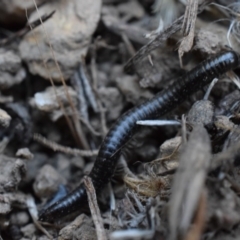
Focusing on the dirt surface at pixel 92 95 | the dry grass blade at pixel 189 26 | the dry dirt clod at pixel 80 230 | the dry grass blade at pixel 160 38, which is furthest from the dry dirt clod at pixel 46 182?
the dry grass blade at pixel 189 26

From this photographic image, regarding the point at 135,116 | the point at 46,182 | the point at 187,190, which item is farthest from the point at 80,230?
the point at 187,190

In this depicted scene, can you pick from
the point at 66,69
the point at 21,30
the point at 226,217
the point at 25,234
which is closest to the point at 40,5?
the point at 21,30

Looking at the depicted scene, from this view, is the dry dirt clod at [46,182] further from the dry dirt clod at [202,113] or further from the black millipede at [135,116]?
the dry dirt clod at [202,113]

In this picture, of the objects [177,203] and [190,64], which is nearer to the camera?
[177,203]

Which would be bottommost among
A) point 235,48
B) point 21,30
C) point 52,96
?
point 235,48

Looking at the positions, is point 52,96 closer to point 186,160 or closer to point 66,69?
point 66,69

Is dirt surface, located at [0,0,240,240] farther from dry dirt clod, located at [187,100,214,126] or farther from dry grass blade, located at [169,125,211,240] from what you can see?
dry grass blade, located at [169,125,211,240]

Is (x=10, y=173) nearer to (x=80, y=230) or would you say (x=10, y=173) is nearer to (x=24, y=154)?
(x=24, y=154)
